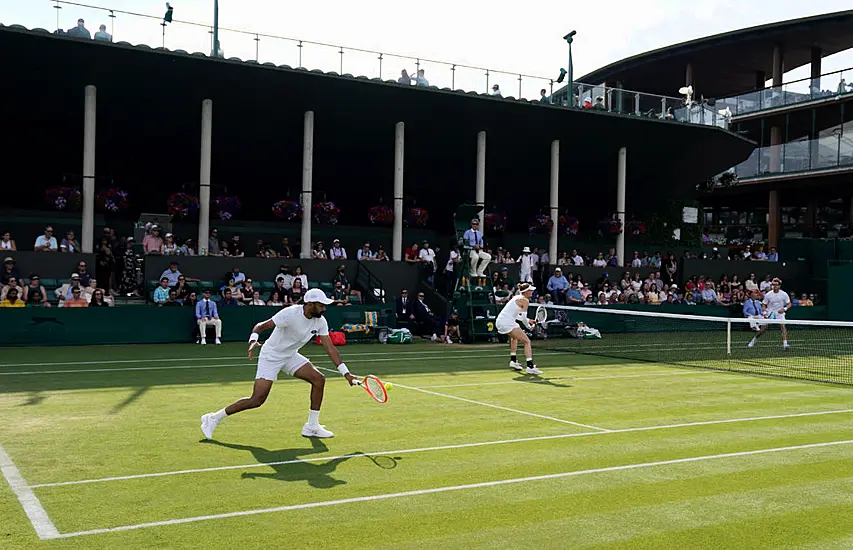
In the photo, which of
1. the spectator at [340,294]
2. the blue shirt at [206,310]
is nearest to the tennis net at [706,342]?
the spectator at [340,294]

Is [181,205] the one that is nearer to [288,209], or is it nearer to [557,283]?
[288,209]

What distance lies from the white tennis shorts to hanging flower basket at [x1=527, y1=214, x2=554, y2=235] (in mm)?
26029

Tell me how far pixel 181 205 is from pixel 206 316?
657 cm

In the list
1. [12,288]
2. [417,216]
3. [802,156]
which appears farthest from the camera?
[802,156]

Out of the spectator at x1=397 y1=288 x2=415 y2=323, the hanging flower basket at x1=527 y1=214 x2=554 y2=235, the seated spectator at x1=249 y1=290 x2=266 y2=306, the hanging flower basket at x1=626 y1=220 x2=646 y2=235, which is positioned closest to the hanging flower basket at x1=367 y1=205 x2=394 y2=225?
the spectator at x1=397 y1=288 x2=415 y2=323

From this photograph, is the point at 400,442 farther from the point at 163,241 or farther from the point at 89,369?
the point at 163,241

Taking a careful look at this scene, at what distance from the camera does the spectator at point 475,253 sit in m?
26.0

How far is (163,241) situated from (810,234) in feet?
120

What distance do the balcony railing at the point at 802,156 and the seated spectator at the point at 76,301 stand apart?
1429 inches

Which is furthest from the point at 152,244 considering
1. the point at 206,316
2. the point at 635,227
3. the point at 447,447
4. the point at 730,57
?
the point at 730,57

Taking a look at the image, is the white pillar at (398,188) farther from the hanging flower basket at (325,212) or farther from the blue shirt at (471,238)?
the blue shirt at (471,238)

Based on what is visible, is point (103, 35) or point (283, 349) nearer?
point (283, 349)

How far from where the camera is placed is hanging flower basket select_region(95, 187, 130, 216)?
91.9 feet

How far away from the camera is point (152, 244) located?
993 inches
